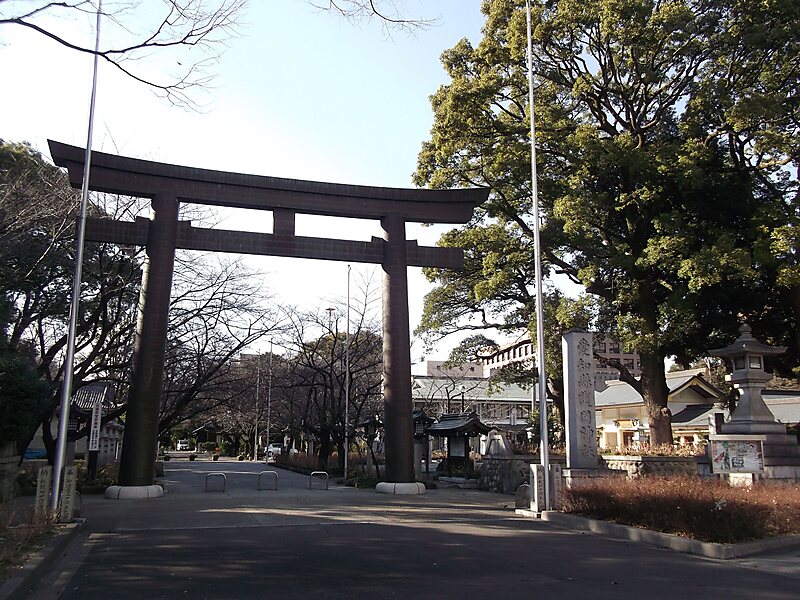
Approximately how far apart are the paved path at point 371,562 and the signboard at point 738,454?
6.78 metres

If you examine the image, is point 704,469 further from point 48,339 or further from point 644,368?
point 48,339

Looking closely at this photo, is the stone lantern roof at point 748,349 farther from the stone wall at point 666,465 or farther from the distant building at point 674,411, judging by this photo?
the distant building at point 674,411

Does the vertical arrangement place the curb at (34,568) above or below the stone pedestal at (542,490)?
below

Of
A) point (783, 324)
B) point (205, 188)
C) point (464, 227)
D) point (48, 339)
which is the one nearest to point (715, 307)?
Result: point (783, 324)

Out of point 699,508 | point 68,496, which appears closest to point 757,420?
point 699,508

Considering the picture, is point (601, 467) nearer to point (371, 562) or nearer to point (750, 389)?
point (750, 389)

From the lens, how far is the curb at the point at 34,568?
7.19 meters

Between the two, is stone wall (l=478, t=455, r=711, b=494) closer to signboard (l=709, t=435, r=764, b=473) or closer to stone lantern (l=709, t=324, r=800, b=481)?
signboard (l=709, t=435, r=764, b=473)

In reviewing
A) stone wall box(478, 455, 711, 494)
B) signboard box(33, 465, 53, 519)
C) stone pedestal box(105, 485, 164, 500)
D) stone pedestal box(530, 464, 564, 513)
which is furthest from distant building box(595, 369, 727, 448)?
signboard box(33, 465, 53, 519)

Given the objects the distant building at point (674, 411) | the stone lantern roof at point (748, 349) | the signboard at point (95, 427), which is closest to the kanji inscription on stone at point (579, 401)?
the stone lantern roof at point (748, 349)

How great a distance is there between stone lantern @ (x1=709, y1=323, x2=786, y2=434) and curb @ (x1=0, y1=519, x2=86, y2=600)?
680 inches

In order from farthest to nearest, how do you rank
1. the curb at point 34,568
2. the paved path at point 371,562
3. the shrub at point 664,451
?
the shrub at point 664,451
the paved path at point 371,562
the curb at point 34,568

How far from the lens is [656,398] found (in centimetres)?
2425

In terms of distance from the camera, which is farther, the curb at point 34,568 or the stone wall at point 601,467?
the stone wall at point 601,467
